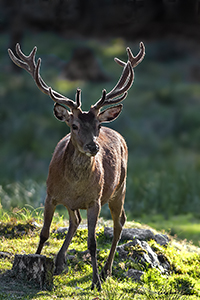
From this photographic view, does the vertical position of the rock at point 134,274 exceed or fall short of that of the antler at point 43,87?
it falls short

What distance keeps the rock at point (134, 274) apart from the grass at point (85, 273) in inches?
2.6

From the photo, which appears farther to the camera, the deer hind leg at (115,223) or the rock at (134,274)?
the deer hind leg at (115,223)

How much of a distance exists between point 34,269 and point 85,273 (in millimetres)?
1089

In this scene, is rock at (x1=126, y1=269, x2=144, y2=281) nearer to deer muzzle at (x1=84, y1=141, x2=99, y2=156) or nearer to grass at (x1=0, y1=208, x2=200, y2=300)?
grass at (x1=0, y1=208, x2=200, y2=300)

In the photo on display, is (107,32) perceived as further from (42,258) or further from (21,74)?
(42,258)

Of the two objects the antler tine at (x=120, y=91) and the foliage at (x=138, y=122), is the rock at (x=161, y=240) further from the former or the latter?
the foliage at (x=138, y=122)

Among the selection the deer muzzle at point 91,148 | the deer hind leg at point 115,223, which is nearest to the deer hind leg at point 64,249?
the deer hind leg at point 115,223

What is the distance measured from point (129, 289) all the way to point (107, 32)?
35927 millimetres

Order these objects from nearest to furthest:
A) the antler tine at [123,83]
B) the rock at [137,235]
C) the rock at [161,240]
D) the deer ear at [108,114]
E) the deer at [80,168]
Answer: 1. the deer at [80,168]
2. the deer ear at [108,114]
3. the antler tine at [123,83]
4. the rock at [137,235]
5. the rock at [161,240]

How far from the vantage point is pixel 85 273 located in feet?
20.0

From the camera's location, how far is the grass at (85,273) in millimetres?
5082

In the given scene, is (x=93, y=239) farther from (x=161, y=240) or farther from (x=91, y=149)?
(x=161, y=240)

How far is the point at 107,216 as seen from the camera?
463 inches

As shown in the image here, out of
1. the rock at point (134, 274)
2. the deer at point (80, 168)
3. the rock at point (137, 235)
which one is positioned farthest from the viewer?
the rock at point (137, 235)
